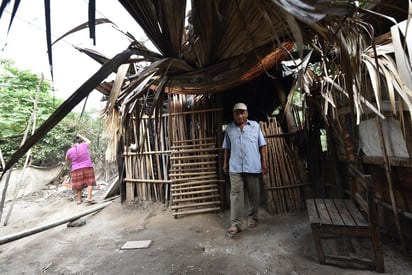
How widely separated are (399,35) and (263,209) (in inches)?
109

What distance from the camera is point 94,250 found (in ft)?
9.05

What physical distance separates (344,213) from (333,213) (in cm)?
A: 9

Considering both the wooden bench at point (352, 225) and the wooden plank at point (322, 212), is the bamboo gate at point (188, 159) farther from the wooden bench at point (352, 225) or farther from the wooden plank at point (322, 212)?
the wooden bench at point (352, 225)

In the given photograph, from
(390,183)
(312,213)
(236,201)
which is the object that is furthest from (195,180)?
(390,183)

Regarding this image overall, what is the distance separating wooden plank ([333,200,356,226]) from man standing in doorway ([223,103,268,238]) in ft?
3.20

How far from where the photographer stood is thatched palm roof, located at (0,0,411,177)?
82 cm

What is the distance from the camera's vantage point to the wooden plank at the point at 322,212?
6.16 ft

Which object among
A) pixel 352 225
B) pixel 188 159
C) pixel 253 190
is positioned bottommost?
pixel 352 225

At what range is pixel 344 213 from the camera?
2.01 m

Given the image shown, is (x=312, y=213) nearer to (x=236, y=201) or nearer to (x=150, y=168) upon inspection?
(x=236, y=201)

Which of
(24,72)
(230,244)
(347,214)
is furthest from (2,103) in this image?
(347,214)

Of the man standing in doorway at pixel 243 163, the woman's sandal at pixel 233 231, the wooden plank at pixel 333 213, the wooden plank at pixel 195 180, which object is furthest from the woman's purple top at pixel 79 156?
the wooden plank at pixel 333 213

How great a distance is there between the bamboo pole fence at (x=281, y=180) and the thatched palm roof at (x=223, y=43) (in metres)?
1.34

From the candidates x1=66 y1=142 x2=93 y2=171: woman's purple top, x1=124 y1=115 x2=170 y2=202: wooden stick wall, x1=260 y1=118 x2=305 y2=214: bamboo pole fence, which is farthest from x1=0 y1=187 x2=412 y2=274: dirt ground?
x1=66 y1=142 x2=93 y2=171: woman's purple top
